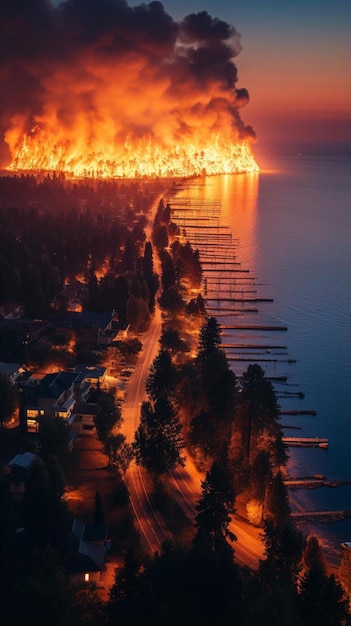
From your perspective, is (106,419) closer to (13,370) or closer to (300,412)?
(13,370)

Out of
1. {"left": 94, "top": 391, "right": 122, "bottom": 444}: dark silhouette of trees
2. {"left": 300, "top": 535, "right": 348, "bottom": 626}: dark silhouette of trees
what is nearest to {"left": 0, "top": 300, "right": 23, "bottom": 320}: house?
{"left": 94, "top": 391, "right": 122, "bottom": 444}: dark silhouette of trees

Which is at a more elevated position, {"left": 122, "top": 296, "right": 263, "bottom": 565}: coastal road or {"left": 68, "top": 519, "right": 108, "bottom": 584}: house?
{"left": 68, "top": 519, "right": 108, "bottom": 584}: house

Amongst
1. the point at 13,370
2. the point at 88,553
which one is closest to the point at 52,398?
the point at 13,370

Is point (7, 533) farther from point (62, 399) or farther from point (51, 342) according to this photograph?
point (51, 342)

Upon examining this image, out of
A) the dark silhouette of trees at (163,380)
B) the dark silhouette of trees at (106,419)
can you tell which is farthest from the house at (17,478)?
the dark silhouette of trees at (163,380)

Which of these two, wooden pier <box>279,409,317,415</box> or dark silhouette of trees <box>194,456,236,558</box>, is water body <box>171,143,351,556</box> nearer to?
wooden pier <box>279,409,317,415</box>

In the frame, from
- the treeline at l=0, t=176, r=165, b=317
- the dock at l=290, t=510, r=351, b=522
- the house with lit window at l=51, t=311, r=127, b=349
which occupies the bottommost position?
the dock at l=290, t=510, r=351, b=522
